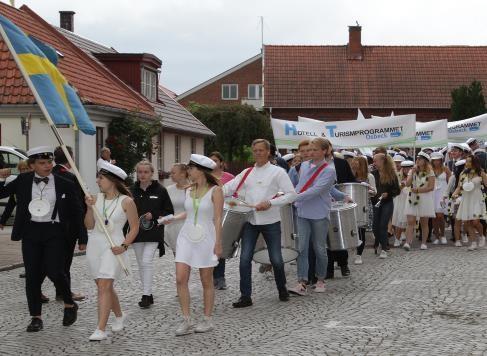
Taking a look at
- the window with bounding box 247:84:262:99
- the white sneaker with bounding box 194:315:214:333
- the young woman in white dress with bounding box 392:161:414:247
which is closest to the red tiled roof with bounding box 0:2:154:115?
the young woman in white dress with bounding box 392:161:414:247

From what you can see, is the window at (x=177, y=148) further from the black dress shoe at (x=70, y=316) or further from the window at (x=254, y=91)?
the window at (x=254, y=91)

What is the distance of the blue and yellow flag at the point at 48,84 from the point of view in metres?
9.05

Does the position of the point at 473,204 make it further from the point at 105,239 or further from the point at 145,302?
the point at 105,239

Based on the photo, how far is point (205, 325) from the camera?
28.5 ft

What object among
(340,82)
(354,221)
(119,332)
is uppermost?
(340,82)

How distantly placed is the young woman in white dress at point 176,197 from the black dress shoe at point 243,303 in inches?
48.9

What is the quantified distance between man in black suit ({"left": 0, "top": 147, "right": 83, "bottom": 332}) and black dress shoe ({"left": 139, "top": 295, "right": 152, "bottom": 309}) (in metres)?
1.09

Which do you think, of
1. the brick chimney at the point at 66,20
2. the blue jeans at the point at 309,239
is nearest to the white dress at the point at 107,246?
the blue jeans at the point at 309,239

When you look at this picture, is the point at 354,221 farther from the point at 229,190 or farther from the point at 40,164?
the point at 40,164

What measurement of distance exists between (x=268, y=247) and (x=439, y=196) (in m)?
8.43

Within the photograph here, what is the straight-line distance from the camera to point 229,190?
10578 mm

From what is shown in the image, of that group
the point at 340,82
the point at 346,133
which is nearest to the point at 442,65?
the point at 340,82

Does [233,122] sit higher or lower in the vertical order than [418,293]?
higher

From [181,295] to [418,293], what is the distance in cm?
350
